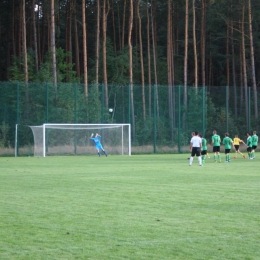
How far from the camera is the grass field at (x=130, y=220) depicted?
28.8 ft

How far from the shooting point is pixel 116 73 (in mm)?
61688

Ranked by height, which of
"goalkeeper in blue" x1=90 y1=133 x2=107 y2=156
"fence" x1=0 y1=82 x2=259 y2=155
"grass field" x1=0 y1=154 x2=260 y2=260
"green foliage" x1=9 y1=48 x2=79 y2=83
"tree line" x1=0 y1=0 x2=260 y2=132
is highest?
"tree line" x1=0 y1=0 x2=260 y2=132

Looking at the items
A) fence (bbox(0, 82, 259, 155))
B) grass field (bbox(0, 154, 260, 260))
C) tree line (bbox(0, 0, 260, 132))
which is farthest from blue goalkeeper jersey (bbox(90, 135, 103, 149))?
grass field (bbox(0, 154, 260, 260))

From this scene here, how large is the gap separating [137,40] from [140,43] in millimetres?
8555

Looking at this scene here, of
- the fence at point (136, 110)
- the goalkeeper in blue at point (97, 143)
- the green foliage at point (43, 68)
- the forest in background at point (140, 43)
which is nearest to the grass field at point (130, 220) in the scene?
the goalkeeper in blue at point (97, 143)

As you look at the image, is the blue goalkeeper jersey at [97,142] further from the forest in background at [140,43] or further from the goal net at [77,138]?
the forest in background at [140,43]

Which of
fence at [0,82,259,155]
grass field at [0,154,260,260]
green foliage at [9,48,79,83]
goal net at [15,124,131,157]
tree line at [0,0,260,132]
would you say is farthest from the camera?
tree line at [0,0,260,132]

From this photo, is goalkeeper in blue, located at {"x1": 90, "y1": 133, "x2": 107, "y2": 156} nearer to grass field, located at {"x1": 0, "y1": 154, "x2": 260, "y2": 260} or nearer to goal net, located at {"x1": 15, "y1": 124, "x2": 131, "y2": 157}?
goal net, located at {"x1": 15, "y1": 124, "x2": 131, "y2": 157}

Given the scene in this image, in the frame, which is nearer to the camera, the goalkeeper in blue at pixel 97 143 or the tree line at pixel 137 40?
the goalkeeper in blue at pixel 97 143

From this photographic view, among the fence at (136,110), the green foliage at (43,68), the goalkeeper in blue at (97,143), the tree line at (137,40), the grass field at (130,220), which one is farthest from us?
the tree line at (137,40)

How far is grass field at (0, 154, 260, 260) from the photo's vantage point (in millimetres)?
8781

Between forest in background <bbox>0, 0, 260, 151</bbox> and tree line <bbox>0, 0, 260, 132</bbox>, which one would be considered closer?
forest in background <bbox>0, 0, 260, 151</bbox>

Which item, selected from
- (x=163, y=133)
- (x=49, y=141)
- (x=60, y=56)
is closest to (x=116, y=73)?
(x=60, y=56)

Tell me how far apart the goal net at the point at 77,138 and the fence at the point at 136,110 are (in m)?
1.03
